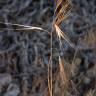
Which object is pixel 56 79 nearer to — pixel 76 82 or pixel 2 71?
pixel 76 82

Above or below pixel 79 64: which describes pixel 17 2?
above

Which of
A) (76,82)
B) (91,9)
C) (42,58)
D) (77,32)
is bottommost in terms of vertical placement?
(76,82)

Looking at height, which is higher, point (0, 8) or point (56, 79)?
point (0, 8)

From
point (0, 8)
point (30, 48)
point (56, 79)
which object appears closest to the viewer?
point (56, 79)

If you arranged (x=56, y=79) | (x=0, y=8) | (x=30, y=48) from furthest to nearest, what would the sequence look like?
(x=0, y=8), (x=30, y=48), (x=56, y=79)

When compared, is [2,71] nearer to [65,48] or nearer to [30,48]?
[30,48]

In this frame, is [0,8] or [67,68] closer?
[67,68]

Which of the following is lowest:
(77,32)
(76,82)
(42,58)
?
(76,82)

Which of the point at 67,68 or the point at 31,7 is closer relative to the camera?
the point at 67,68

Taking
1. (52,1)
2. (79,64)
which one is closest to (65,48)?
(79,64)
